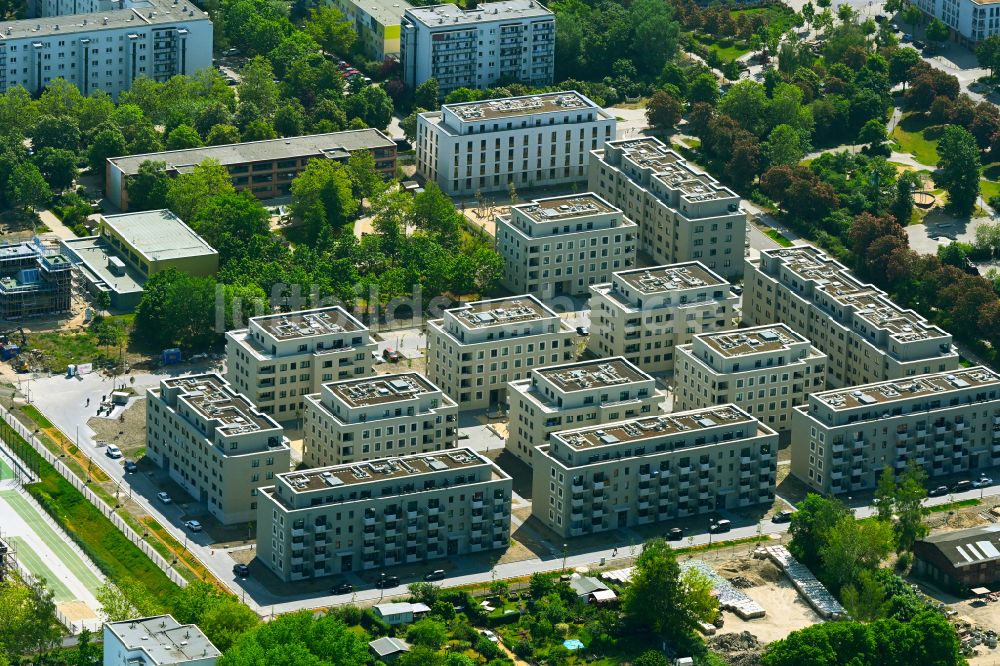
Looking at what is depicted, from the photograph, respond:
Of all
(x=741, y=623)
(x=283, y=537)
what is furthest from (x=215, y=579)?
(x=741, y=623)

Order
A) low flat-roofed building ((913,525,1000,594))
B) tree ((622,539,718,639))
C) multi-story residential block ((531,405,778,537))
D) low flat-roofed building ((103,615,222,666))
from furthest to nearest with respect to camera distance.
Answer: multi-story residential block ((531,405,778,537)), low flat-roofed building ((913,525,1000,594)), tree ((622,539,718,639)), low flat-roofed building ((103,615,222,666))

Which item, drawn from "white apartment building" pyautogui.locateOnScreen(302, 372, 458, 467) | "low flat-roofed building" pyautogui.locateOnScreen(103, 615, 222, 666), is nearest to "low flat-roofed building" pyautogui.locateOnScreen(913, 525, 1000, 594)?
"white apartment building" pyautogui.locateOnScreen(302, 372, 458, 467)

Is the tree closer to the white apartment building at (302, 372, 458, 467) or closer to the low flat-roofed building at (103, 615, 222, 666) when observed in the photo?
the white apartment building at (302, 372, 458, 467)

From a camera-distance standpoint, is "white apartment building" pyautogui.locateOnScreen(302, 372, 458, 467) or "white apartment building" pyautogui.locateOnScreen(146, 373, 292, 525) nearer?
"white apartment building" pyautogui.locateOnScreen(146, 373, 292, 525)

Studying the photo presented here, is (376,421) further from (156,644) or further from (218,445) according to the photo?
(156,644)

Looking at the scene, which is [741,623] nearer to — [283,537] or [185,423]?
[283,537]

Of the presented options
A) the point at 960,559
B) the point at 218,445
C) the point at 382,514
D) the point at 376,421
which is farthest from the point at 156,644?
the point at 960,559

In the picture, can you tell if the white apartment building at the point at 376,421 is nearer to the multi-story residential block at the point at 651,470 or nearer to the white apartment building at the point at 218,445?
the white apartment building at the point at 218,445
